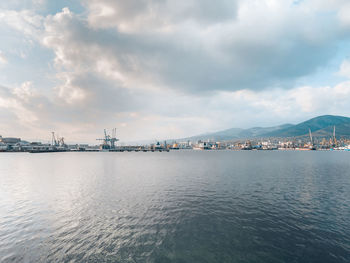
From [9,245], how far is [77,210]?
8.72 m

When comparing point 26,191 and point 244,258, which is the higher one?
point 26,191

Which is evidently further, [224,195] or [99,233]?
[224,195]

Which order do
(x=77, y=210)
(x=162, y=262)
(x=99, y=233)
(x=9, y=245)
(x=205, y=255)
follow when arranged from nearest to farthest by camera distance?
(x=162, y=262) → (x=205, y=255) → (x=9, y=245) → (x=99, y=233) → (x=77, y=210)

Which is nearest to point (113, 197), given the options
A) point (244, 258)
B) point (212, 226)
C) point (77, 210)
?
point (77, 210)

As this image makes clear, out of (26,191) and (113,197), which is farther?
(26,191)

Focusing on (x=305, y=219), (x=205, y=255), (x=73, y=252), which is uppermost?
(x=73, y=252)

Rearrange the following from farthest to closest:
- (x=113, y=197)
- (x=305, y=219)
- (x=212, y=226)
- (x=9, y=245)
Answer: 1. (x=113, y=197)
2. (x=305, y=219)
3. (x=212, y=226)
4. (x=9, y=245)

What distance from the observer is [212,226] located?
18.5m

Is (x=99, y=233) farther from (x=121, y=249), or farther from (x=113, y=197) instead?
(x=113, y=197)

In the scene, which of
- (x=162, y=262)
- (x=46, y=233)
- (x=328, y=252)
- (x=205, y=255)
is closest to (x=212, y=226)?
(x=205, y=255)

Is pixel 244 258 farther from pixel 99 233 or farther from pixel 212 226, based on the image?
pixel 99 233

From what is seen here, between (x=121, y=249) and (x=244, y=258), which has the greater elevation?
(x=121, y=249)

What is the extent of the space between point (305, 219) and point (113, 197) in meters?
30.0

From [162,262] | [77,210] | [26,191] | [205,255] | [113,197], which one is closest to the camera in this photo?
[162,262]
